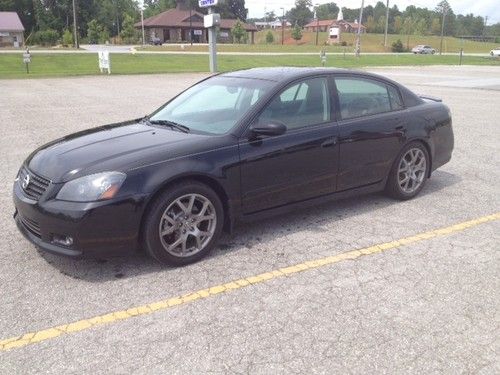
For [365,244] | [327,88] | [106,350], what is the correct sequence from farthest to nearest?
[327,88], [365,244], [106,350]

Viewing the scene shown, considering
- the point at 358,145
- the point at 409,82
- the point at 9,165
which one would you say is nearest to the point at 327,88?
the point at 358,145

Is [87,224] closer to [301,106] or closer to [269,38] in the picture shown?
[301,106]

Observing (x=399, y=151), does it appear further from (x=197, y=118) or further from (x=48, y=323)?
(x=48, y=323)

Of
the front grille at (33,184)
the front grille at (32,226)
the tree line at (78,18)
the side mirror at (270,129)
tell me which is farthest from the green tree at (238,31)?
the front grille at (32,226)

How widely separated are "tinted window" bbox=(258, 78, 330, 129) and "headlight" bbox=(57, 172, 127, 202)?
1.39 m

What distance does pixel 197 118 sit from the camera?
4.57 metres

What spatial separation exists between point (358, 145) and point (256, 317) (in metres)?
2.39

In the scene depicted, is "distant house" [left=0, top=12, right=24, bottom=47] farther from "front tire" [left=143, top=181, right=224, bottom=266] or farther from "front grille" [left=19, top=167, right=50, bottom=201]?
"front tire" [left=143, top=181, right=224, bottom=266]

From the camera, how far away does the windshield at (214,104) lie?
435 cm

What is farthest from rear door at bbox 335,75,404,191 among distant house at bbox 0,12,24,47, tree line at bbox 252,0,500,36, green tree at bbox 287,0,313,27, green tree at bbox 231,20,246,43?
green tree at bbox 287,0,313,27

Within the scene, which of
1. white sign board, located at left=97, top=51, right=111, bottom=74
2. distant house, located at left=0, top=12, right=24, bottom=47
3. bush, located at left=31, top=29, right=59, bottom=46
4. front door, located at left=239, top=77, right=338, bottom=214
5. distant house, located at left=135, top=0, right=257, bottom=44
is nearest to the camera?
front door, located at left=239, top=77, right=338, bottom=214

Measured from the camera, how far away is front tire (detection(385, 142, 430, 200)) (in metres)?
5.42

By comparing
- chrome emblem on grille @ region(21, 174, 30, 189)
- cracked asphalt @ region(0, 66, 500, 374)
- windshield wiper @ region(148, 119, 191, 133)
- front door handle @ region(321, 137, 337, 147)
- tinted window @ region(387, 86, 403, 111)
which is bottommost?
cracked asphalt @ region(0, 66, 500, 374)

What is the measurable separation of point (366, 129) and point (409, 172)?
0.94 m
